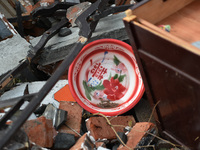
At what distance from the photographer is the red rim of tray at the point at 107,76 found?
2457 mm

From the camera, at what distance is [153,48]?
1588mm

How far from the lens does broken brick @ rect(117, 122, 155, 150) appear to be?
207cm

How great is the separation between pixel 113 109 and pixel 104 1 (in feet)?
3.43

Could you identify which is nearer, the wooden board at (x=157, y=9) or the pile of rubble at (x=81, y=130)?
the wooden board at (x=157, y=9)

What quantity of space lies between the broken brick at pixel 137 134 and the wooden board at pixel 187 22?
2.72 feet

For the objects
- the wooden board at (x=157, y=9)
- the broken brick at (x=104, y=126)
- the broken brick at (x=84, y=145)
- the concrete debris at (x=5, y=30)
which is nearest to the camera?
the wooden board at (x=157, y=9)

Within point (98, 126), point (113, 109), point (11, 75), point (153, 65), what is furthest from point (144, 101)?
point (11, 75)

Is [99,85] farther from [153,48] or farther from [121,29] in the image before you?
[153,48]

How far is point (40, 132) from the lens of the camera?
2000 millimetres

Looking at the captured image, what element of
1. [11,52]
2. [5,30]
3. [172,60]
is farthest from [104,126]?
[5,30]

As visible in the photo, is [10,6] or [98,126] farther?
[10,6]

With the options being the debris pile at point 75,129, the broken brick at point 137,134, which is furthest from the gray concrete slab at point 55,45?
the broken brick at point 137,134

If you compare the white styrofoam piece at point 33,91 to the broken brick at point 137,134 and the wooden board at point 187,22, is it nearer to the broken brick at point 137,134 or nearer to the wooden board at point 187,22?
the broken brick at point 137,134

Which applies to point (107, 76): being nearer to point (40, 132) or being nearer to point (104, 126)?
point (104, 126)
